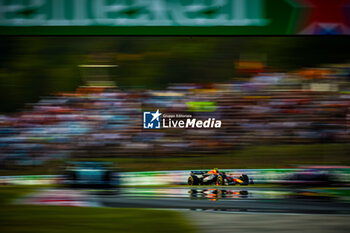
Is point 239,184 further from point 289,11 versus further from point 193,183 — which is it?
point 289,11

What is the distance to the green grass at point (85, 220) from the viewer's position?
16.4ft

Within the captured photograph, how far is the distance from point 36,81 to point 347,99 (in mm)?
4891

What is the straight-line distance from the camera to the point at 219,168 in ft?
22.1

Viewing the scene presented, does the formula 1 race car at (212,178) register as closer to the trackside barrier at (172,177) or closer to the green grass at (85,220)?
the trackside barrier at (172,177)

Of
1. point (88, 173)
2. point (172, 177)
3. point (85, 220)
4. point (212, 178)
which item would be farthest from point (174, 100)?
point (85, 220)

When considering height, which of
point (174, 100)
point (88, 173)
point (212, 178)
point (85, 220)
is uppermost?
point (174, 100)

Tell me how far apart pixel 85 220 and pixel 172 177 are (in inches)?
70.1

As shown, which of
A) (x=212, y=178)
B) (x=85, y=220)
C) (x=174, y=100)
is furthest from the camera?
(x=212, y=178)

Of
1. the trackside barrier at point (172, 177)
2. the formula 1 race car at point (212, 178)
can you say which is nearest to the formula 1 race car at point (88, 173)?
the trackside barrier at point (172, 177)

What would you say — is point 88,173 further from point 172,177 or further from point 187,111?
point 187,111

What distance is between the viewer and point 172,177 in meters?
6.73

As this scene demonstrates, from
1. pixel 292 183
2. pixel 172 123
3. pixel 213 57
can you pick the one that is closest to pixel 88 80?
pixel 172 123

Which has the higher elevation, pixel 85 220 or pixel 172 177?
pixel 172 177

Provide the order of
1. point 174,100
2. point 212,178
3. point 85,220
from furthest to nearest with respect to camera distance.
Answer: point 212,178 → point 174,100 → point 85,220
